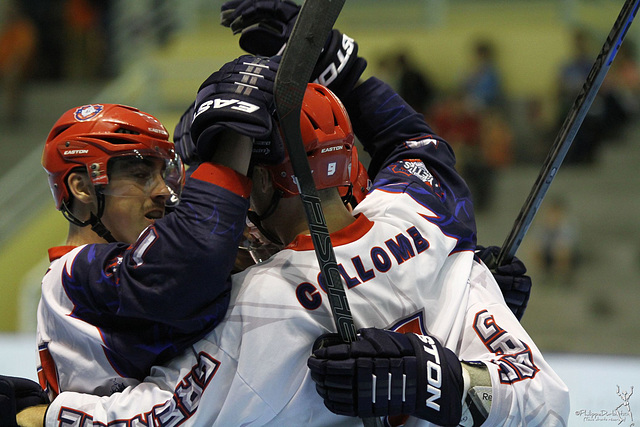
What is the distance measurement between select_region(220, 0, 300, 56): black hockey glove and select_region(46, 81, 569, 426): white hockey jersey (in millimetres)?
648

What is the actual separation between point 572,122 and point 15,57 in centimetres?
766

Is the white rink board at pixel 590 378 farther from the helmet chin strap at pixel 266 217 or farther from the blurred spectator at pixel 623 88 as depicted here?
the blurred spectator at pixel 623 88

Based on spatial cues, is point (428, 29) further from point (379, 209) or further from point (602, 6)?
point (379, 209)

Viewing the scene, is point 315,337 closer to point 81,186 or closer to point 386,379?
point 386,379

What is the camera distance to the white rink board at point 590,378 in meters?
2.47

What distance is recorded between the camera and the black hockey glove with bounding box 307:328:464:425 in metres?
1.74

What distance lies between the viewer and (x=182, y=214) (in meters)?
1.79

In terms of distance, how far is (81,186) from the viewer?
2271 mm

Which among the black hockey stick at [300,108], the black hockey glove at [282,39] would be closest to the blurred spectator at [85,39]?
the black hockey glove at [282,39]

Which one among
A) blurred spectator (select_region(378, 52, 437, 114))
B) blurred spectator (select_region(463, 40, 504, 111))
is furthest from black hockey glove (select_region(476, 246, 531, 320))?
blurred spectator (select_region(463, 40, 504, 111))

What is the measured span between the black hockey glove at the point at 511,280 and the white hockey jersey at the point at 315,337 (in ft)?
1.04

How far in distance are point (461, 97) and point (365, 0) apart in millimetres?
1627

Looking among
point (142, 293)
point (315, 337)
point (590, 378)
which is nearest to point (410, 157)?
point (315, 337)

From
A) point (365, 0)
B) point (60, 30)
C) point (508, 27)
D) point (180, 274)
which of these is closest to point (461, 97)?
point (508, 27)
